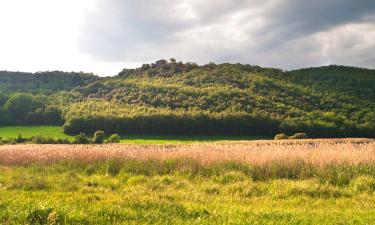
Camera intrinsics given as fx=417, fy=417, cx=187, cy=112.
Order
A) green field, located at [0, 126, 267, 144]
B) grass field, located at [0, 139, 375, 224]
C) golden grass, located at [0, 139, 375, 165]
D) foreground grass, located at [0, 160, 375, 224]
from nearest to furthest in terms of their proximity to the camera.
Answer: foreground grass, located at [0, 160, 375, 224] < grass field, located at [0, 139, 375, 224] < golden grass, located at [0, 139, 375, 165] < green field, located at [0, 126, 267, 144]

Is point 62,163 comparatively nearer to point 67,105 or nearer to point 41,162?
point 41,162

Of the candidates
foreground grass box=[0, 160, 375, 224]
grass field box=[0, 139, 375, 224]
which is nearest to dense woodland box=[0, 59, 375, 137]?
grass field box=[0, 139, 375, 224]

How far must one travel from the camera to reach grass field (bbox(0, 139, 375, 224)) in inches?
333

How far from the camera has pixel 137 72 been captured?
452 ft

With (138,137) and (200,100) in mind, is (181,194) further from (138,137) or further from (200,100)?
(200,100)

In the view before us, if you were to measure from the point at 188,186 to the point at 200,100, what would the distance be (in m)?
81.9

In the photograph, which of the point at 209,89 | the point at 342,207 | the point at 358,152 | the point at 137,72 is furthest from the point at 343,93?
the point at 342,207

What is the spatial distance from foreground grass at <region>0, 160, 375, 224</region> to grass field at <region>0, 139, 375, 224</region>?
2cm

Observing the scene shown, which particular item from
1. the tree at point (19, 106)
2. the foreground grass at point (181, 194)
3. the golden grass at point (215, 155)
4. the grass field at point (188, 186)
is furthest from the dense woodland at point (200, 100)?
the foreground grass at point (181, 194)

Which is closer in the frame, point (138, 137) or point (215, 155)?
point (215, 155)

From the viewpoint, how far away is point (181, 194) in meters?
11.7

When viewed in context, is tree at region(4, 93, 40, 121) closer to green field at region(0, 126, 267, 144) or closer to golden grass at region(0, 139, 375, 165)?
green field at region(0, 126, 267, 144)

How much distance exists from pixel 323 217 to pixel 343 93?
99.0m

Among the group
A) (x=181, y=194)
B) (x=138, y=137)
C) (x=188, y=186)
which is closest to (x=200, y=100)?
(x=138, y=137)
